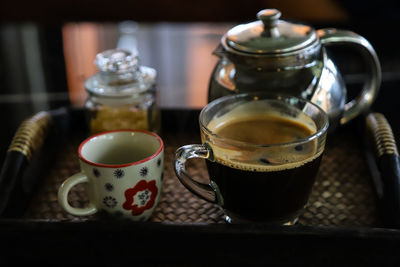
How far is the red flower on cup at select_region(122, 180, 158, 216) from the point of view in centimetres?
51

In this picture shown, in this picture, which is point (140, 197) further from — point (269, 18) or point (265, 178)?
point (269, 18)

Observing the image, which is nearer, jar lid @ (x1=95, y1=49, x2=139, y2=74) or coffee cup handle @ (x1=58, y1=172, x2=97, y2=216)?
coffee cup handle @ (x1=58, y1=172, x2=97, y2=216)

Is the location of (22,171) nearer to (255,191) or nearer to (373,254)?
(255,191)

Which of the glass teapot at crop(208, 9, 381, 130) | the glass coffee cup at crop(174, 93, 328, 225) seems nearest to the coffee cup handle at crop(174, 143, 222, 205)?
the glass coffee cup at crop(174, 93, 328, 225)

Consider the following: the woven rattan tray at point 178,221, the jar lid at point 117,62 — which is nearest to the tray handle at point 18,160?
the woven rattan tray at point 178,221

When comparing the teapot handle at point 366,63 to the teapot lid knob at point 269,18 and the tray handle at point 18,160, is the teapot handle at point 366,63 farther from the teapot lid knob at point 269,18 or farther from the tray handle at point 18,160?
the tray handle at point 18,160

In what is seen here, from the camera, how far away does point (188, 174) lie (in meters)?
0.52

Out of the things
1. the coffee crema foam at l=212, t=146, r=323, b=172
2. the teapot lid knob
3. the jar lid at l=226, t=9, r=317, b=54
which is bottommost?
the coffee crema foam at l=212, t=146, r=323, b=172

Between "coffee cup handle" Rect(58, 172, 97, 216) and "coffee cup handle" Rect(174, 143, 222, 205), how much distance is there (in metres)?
0.10

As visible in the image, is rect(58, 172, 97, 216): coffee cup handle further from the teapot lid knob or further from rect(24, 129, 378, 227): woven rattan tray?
the teapot lid knob

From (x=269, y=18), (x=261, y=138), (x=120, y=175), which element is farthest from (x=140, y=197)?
(x=269, y=18)

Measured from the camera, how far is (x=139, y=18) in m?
1.49

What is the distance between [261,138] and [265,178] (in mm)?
73

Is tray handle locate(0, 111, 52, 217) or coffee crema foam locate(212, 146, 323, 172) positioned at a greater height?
coffee crema foam locate(212, 146, 323, 172)
